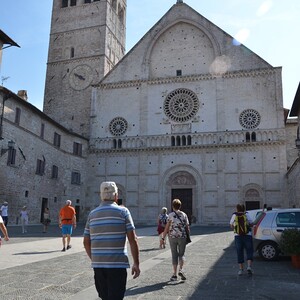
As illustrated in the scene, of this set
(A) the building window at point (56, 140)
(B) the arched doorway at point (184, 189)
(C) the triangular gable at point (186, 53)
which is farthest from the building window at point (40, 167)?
(C) the triangular gable at point (186, 53)

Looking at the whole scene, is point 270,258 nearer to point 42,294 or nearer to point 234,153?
point 42,294

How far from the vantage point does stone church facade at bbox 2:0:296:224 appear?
32.8 meters

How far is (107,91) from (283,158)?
1914 cm

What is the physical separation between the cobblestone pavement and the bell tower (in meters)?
29.9

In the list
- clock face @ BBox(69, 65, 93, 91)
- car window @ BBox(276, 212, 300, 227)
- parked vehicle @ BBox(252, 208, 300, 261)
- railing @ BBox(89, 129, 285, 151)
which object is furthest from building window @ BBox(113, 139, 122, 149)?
car window @ BBox(276, 212, 300, 227)

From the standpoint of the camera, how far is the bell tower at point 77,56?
40750mm

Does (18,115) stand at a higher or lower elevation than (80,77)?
lower

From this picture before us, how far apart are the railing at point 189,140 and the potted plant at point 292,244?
24069mm

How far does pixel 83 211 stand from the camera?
36406 millimetres

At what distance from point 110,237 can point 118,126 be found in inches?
1317

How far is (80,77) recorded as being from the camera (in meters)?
41.5

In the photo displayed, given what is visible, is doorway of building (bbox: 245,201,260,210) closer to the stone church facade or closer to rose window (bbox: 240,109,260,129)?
the stone church facade

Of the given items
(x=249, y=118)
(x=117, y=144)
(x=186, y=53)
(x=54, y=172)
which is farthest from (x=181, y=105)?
(x=54, y=172)

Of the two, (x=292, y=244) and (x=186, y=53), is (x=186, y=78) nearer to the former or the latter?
(x=186, y=53)
